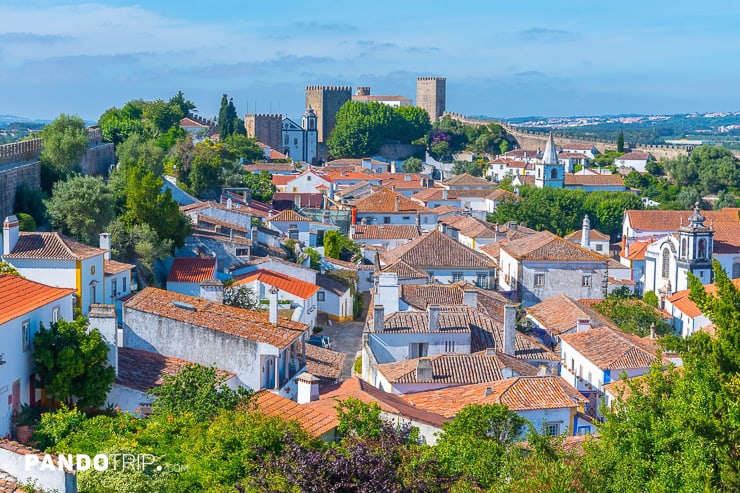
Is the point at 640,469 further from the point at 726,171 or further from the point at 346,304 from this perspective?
the point at 726,171

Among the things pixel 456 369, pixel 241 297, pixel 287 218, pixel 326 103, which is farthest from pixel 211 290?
pixel 326 103

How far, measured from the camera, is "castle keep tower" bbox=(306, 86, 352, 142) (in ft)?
365

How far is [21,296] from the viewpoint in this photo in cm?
1838

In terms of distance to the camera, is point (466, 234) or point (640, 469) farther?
point (466, 234)

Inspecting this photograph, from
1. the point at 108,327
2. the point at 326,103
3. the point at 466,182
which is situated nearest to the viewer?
the point at 108,327

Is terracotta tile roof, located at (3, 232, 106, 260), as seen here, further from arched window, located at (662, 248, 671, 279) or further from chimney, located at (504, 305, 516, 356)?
arched window, located at (662, 248, 671, 279)

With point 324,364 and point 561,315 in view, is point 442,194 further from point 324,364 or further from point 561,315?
point 324,364

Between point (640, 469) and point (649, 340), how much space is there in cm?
1924

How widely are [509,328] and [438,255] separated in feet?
46.1

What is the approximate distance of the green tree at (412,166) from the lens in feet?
310

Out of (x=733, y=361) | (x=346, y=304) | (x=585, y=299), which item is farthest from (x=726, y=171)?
(x=733, y=361)

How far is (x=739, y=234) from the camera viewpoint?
55.9 m

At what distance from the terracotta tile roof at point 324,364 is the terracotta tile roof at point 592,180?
6008 centimetres

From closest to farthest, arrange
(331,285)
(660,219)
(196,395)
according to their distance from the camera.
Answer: (196,395) → (331,285) → (660,219)
